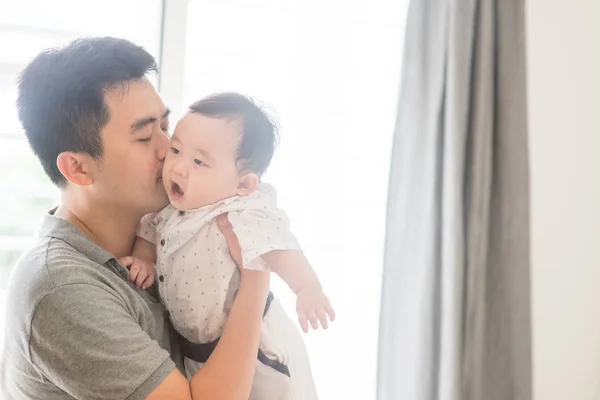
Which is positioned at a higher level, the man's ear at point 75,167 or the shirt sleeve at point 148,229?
the man's ear at point 75,167

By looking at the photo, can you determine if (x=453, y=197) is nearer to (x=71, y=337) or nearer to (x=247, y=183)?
(x=247, y=183)

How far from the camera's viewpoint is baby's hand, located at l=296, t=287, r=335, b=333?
1.22m

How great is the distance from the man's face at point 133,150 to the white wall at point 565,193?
1.45 m

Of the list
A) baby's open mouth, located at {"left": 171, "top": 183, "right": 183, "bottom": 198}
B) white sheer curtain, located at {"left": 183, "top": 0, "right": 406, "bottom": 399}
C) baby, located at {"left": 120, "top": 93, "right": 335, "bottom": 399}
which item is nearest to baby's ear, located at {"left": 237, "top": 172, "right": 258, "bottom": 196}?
baby, located at {"left": 120, "top": 93, "right": 335, "bottom": 399}

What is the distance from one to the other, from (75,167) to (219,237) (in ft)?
1.01

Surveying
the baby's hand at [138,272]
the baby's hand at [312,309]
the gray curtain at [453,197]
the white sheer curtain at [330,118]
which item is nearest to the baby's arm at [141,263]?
the baby's hand at [138,272]

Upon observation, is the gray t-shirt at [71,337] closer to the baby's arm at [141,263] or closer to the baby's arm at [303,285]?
the baby's arm at [141,263]

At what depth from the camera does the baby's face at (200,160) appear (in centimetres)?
125

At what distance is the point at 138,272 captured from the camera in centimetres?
129

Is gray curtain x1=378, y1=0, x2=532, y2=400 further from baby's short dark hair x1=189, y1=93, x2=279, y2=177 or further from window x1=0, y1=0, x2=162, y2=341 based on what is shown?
window x1=0, y1=0, x2=162, y2=341

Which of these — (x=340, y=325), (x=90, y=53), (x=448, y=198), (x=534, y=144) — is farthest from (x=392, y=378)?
(x=90, y=53)

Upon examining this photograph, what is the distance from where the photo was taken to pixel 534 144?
2.25 metres

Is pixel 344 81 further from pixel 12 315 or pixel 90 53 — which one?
pixel 12 315

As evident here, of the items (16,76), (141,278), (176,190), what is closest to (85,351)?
(141,278)
